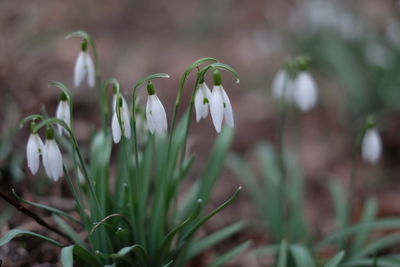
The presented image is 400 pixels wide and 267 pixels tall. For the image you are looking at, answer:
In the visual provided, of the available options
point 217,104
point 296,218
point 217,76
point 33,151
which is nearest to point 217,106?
point 217,104

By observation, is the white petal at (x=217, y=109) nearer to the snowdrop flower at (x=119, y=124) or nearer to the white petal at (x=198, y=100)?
the white petal at (x=198, y=100)

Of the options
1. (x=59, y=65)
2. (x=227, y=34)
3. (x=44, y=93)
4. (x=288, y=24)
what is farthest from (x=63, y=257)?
(x=227, y=34)

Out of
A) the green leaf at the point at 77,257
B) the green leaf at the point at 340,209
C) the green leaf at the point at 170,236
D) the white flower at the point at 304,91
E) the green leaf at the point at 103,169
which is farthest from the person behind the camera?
the green leaf at the point at 340,209

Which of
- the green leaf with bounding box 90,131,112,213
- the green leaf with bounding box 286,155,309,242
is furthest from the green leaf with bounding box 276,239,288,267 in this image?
the green leaf with bounding box 90,131,112,213

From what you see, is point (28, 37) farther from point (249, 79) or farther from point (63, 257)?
point (63, 257)

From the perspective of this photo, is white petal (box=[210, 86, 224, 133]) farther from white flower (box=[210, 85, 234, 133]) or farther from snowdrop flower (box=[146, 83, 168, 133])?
snowdrop flower (box=[146, 83, 168, 133])

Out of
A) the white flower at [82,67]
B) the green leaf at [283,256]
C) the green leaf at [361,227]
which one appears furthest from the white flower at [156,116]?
the green leaf at [361,227]
